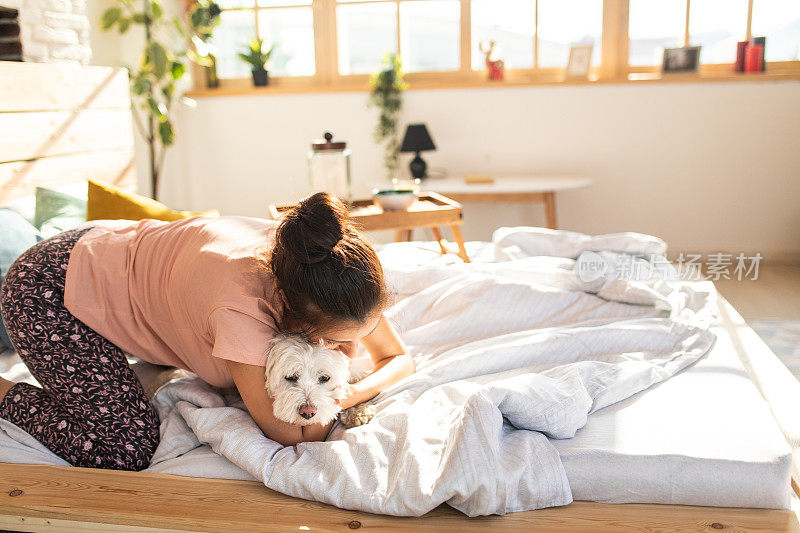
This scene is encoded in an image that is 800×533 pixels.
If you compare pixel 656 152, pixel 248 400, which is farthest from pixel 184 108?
pixel 248 400

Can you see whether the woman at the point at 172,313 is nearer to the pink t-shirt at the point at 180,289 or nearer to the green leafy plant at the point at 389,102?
the pink t-shirt at the point at 180,289

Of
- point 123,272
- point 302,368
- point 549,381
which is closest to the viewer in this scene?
point 302,368

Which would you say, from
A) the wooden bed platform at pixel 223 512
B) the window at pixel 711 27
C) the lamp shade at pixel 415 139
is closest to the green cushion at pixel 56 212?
the wooden bed platform at pixel 223 512

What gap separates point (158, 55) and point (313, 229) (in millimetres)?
3076

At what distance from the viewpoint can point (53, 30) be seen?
9.86 ft

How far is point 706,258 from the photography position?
15.0ft

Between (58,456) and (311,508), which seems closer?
(311,508)

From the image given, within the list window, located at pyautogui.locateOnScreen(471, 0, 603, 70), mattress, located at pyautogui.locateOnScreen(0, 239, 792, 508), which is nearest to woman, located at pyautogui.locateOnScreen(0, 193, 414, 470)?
mattress, located at pyautogui.locateOnScreen(0, 239, 792, 508)

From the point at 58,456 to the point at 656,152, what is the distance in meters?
3.87

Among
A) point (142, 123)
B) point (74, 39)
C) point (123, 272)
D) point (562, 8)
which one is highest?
point (562, 8)

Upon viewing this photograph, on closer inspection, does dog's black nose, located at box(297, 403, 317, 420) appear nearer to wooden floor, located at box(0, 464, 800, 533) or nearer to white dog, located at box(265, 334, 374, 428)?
white dog, located at box(265, 334, 374, 428)

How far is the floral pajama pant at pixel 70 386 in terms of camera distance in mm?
1572

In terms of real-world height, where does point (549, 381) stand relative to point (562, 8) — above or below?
below

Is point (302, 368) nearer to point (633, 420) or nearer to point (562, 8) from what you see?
point (633, 420)
